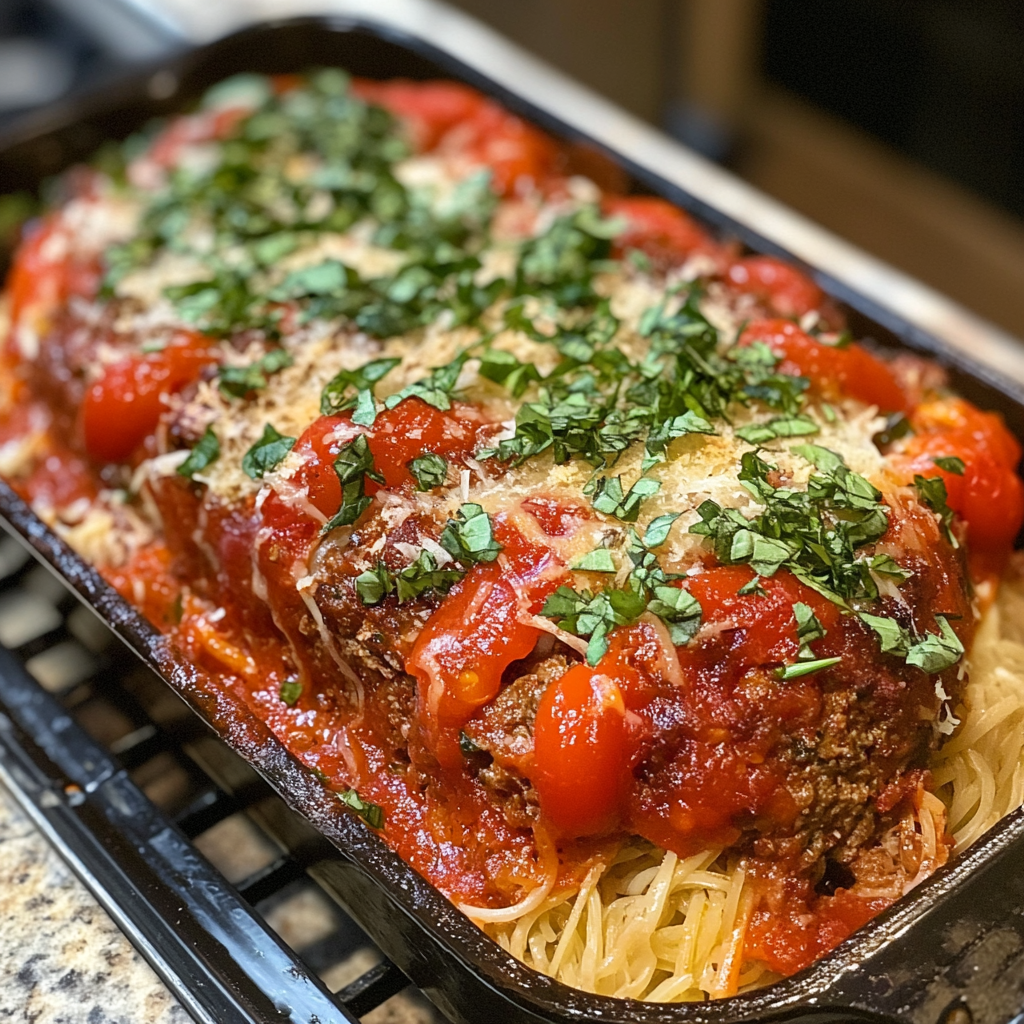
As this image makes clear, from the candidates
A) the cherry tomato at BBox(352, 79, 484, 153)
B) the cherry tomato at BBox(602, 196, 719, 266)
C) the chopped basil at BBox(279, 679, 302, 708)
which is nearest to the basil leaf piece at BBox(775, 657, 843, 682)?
the chopped basil at BBox(279, 679, 302, 708)

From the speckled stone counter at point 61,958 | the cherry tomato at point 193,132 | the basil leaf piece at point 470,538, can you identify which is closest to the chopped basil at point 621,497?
the basil leaf piece at point 470,538

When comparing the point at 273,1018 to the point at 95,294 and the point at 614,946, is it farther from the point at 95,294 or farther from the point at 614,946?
the point at 95,294

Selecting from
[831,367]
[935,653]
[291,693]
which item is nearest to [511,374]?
[831,367]

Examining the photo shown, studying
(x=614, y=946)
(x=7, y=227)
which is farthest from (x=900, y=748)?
(x=7, y=227)

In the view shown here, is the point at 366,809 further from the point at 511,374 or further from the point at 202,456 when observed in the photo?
the point at 511,374

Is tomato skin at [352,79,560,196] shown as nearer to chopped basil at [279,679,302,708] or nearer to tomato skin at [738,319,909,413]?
tomato skin at [738,319,909,413]

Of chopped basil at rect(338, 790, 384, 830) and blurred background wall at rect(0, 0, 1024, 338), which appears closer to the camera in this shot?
chopped basil at rect(338, 790, 384, 830)

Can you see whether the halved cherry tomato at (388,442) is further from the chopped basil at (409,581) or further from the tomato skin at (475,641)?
the tomato skin at (475,641)
